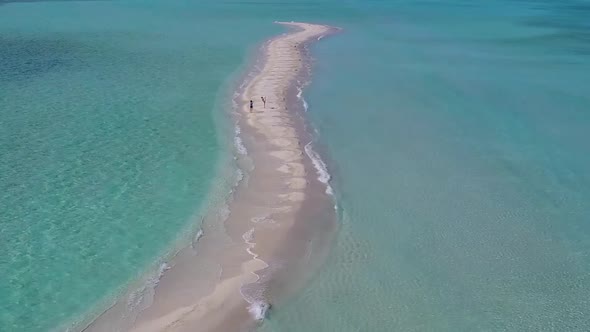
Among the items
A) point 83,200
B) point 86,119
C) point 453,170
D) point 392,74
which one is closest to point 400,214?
point 453,170

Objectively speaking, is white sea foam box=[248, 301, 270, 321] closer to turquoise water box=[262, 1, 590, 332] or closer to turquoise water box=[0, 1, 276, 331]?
turquoise water box=[262, 1, 590, 332]

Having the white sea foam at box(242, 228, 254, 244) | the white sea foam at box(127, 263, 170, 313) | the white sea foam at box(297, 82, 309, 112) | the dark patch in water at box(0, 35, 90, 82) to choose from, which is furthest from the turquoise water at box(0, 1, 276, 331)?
the white sea foam at box(297, 82, 309, 112)

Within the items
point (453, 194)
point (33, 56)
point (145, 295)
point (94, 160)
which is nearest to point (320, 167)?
point (453, 194)

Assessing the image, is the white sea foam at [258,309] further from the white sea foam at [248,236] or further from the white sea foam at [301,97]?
the white sea foam at [301,97]

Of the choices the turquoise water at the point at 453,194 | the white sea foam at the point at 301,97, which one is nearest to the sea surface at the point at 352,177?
the turquoise water at the point at 453,194

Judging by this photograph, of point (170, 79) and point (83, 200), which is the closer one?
point (83, 200)

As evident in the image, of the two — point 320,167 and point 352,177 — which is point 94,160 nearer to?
point 320,167

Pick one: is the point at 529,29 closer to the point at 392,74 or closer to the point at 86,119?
the point at 392,74
